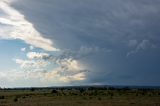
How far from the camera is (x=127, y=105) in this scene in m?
59.6

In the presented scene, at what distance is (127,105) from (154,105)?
16.4 ft

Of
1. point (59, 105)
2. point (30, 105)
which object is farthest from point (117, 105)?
point (30, 105)

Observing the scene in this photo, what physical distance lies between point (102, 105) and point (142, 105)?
7638 millimetres

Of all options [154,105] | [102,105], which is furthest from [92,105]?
[154,105]

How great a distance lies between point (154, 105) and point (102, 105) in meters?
9.74

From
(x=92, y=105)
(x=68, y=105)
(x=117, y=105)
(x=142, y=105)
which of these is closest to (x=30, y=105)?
(x=68, y=105)

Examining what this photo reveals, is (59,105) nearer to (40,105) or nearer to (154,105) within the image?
(40,105)

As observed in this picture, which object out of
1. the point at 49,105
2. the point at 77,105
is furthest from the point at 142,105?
the point at 49,105

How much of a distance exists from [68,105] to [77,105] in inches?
72.2

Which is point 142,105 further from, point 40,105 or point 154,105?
point 40,105

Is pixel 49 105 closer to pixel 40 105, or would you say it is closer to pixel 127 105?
pixel 40 105

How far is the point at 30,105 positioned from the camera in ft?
199

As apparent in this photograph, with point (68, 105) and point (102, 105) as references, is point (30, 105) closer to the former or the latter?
point (68, 105)

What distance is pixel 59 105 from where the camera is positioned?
61.0 m
